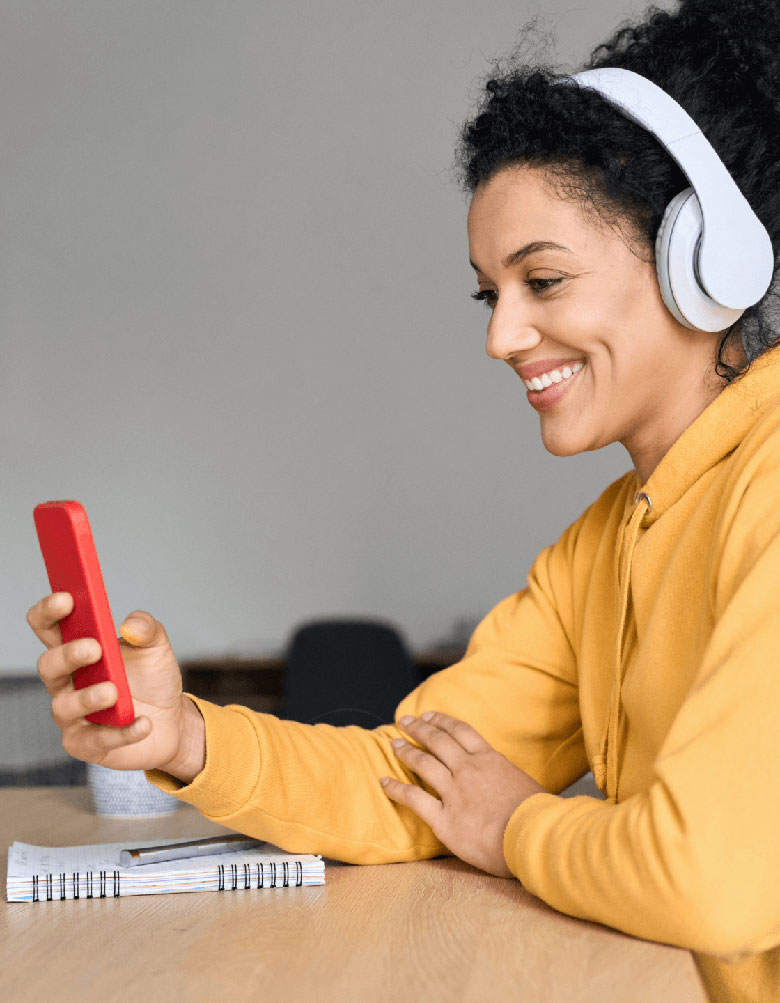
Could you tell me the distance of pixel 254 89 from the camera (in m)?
3.43

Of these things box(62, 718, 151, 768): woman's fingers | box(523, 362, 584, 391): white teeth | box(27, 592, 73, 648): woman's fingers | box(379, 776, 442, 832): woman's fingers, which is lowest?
box(379, 776, 442, 832): woman's fingers

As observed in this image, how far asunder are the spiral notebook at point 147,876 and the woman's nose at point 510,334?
1.71 ft

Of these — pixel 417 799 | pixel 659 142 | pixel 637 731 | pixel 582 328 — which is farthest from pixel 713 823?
pixel 659 142

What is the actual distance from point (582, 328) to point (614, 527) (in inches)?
10.3

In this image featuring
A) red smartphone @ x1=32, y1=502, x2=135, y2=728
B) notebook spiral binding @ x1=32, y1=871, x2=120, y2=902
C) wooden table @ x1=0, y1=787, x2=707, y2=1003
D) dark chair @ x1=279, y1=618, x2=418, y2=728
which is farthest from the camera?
dark chair @ x1=279, y1=618, x2=418, y2=728

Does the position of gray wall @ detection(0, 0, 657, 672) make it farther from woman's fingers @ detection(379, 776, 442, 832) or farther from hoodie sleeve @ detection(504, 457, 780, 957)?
hoodie sleeve @ detection(504, 457, 780, 957)

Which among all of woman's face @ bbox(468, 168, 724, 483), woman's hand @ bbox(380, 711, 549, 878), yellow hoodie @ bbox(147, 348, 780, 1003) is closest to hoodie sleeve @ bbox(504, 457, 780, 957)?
yellow hoodie @ bbox(147, 348, 780, 1003)

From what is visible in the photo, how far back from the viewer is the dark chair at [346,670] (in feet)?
9.82

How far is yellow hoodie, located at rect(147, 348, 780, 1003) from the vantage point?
0.78 meters

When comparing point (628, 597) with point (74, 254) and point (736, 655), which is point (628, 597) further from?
point (74, 254)

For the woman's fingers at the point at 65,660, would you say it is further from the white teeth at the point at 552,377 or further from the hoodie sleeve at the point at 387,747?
the white teeth at the point at 552,377

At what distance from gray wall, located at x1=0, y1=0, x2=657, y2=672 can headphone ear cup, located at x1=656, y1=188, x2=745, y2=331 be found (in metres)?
2.28

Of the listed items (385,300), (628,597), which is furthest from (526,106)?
(385,300)

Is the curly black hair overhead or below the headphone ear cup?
overhead
